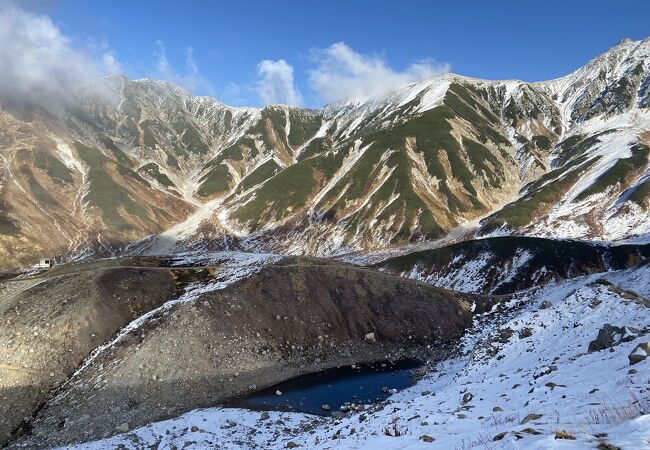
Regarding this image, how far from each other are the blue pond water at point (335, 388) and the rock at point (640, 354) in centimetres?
2507

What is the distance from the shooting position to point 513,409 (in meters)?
17.5

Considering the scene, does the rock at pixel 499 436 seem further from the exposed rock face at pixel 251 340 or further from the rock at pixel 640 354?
the exposed rock face at pixel 251 340

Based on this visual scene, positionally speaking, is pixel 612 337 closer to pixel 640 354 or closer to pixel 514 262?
pixel 640 354

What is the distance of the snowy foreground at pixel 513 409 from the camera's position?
39.5 ft

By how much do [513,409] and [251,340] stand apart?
3311 centimetres

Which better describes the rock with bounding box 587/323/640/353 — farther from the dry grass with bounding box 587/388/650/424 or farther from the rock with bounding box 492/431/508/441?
the rock with bounding box 492/431/508/441

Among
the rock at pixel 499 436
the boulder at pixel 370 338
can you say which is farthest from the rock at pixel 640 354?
the boulder at pixel 370 338

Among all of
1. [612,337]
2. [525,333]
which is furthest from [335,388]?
[612,337]

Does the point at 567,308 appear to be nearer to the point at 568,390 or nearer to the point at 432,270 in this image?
the point at 568,390

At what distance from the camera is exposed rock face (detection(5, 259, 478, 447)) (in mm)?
35719

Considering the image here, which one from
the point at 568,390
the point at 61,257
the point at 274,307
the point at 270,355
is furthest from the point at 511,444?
the point at 61,257

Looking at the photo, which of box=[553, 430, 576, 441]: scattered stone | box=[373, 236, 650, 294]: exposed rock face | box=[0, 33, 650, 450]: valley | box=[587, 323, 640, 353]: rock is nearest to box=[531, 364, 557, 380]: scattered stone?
box=[0, 33, 650, 450]: valley

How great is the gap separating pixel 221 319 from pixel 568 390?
36.4 m

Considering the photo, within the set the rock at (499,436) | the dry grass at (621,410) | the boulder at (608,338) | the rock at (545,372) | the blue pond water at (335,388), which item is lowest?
the blue pond water at (335,388)
